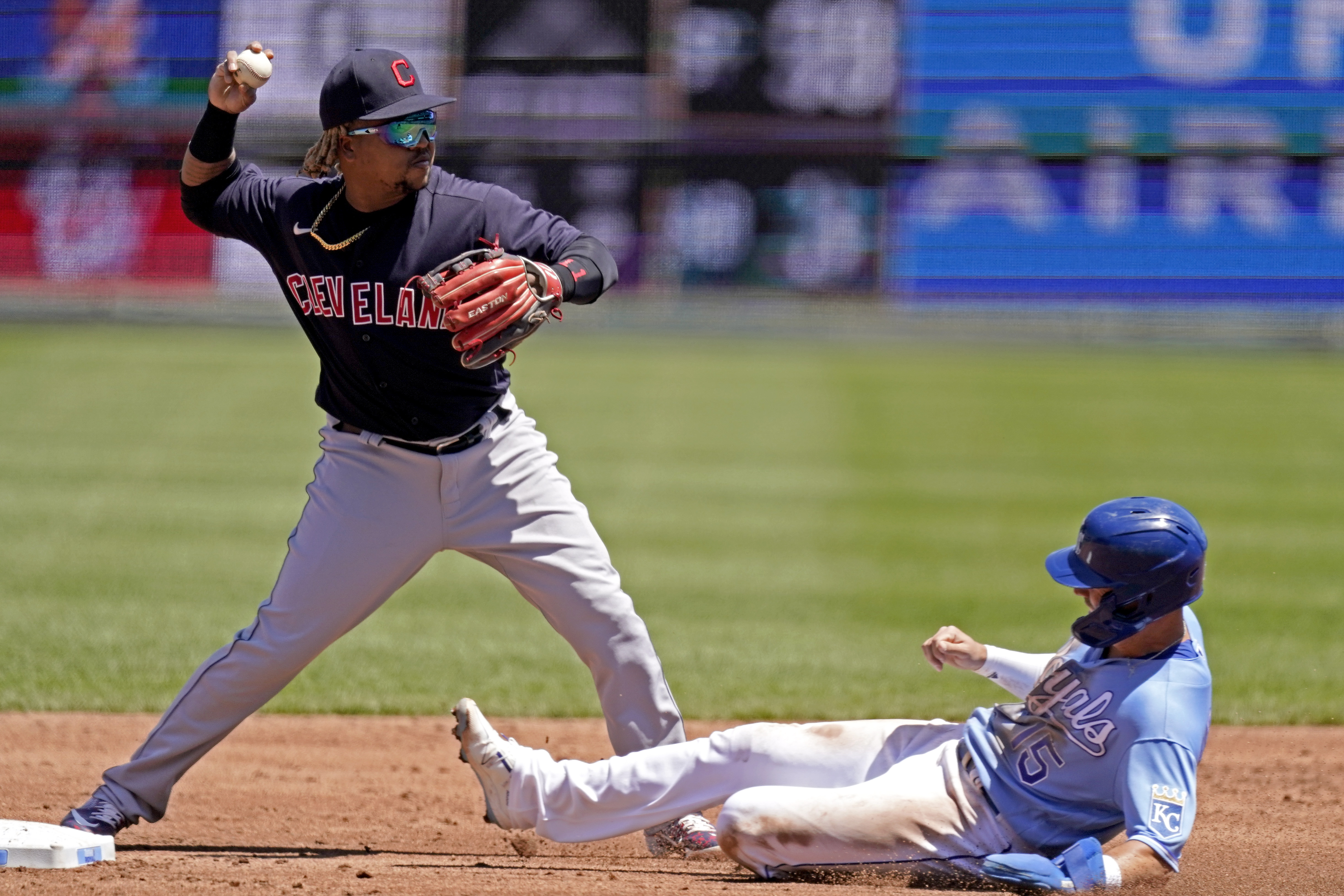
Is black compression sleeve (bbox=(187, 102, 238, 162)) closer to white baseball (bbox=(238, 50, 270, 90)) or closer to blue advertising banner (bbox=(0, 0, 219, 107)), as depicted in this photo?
white baseball (bbox=(238, 50, 270, 90))

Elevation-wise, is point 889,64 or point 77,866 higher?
point 889,64

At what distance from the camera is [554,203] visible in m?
17.9

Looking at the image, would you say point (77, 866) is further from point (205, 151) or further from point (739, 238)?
point (739, 238)

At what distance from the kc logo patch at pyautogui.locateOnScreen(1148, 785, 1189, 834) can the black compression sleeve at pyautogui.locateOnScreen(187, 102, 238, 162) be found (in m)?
2.50

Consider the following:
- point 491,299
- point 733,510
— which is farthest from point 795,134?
point 491,299

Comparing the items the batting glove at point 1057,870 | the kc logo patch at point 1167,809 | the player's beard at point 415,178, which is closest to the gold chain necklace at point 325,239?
the player's beard at point 415,178

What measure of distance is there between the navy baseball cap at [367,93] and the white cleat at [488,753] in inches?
53.1

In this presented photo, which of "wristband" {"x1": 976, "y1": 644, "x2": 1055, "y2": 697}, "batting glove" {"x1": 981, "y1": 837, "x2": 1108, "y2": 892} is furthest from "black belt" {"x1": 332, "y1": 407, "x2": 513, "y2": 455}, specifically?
"batting glove" {"x1": 981, "y1": 837, "x2": 1108, "y2": 892}

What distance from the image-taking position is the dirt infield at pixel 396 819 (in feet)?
10.9

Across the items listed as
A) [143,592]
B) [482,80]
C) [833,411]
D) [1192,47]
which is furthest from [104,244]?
[1192,47]

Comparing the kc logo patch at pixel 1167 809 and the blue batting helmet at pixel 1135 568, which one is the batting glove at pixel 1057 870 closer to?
the kc logo patch at pixel 1167 809

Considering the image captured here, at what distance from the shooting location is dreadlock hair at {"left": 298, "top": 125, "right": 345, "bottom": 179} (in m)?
3.58

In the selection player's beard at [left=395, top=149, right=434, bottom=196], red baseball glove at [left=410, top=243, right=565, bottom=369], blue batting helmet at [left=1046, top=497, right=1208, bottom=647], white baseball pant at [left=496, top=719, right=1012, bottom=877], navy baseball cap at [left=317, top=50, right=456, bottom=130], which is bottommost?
white baseball pant at [left=496, top=719, right=1012, bottom=877]

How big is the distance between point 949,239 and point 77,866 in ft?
54.8
